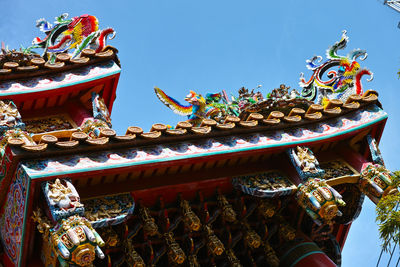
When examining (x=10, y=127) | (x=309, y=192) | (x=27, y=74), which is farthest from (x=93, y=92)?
(x=309, y=192)

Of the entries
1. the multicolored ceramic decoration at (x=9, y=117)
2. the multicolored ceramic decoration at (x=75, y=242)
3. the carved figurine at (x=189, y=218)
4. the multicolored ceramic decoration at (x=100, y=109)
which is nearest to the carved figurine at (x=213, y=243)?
the carved figurine at (x=189, y=218)

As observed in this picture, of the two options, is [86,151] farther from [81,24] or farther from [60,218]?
[81,24]

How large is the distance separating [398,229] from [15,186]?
3.82 metres

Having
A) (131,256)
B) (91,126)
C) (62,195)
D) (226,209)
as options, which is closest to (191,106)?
(91,126)

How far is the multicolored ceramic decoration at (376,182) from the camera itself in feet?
27.0

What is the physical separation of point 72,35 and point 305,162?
5.40 metres

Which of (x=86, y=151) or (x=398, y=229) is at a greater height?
(x=398, y=229)

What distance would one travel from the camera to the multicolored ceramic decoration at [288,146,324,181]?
8055mm

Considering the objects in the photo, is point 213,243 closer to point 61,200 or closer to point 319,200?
point 319,200

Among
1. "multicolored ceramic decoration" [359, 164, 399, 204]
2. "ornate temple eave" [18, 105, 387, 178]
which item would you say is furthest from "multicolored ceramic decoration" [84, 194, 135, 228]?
"multicolored ceramic decoration" [359, 164, 399, 204]

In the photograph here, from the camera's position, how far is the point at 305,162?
322 inches

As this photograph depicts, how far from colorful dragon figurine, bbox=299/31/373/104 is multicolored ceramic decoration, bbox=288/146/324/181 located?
2564 mm

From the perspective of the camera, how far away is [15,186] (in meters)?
6.75

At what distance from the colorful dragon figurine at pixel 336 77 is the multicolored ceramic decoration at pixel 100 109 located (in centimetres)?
376
